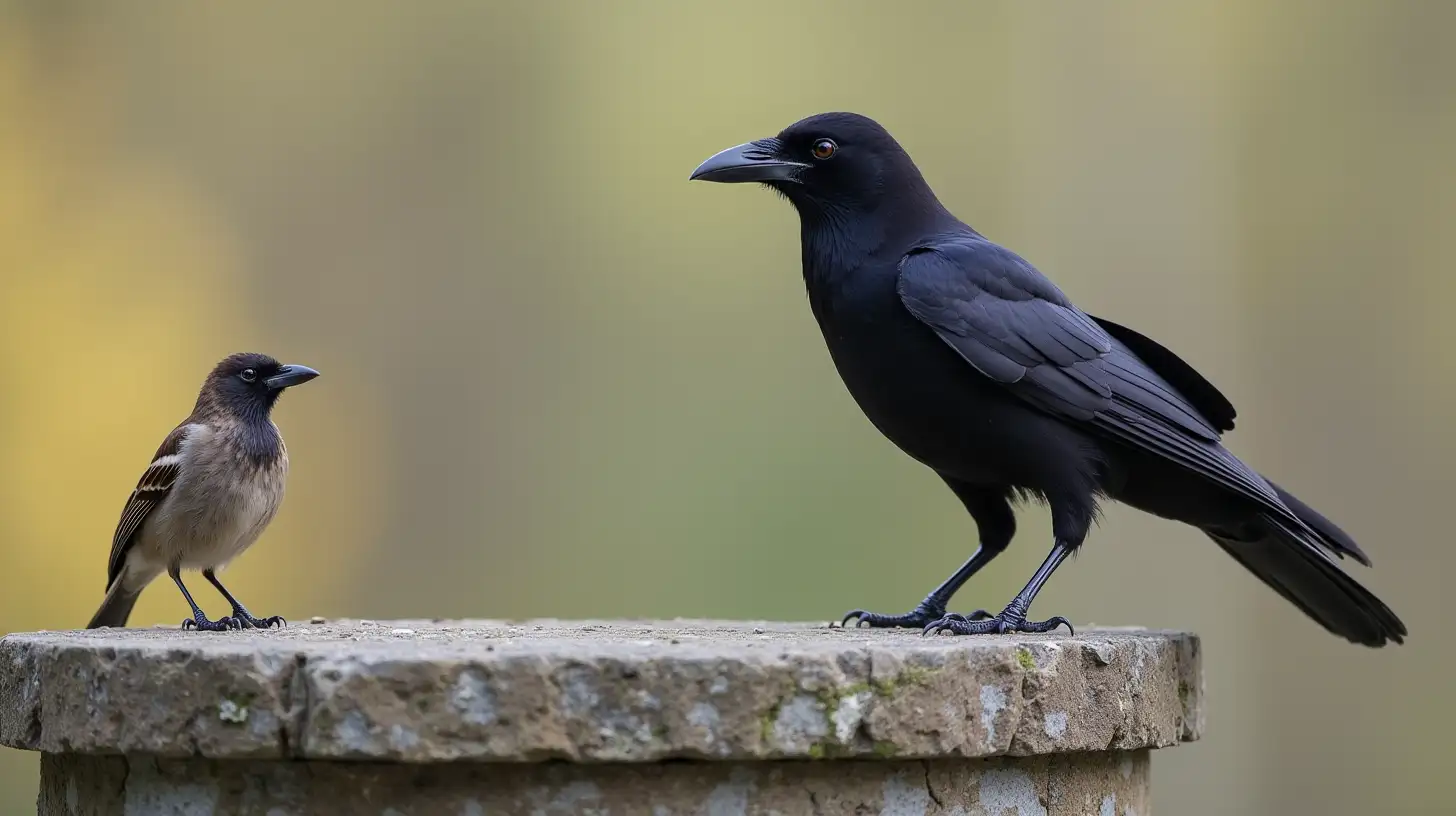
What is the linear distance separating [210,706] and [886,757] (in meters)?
1.15

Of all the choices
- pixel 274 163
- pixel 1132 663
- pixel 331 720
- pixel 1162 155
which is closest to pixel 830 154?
pixel 1132 663

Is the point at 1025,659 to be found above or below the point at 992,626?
above

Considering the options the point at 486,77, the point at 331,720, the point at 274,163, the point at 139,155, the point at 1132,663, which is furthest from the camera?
the point at 486,77

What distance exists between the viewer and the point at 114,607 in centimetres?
433

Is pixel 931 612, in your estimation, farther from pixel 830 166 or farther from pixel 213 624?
pixel 213 624

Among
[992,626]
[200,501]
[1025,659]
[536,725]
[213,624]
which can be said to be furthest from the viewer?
[200,501]

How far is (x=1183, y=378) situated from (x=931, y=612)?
3.04ft

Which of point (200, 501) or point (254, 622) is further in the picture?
point (200, 501)

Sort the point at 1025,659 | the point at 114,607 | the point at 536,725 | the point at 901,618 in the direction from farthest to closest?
1. the point at 114,607
2. the point at 901,618
3. the point at 1025,659
4. the point at 536,725

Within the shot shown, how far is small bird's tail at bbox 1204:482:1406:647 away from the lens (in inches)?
156

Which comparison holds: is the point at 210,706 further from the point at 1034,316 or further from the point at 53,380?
the point at 53,380

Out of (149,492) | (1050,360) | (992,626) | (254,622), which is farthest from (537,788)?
(149,492)

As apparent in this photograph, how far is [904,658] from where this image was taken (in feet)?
8.91

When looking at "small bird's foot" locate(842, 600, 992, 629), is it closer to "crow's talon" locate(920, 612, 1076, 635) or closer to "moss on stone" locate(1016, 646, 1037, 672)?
"crow's talon" locate(920, 612, 1076, 635)
